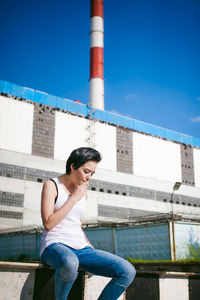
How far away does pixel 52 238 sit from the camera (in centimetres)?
220

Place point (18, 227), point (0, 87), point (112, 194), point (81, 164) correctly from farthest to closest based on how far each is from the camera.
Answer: point (112, 194) → point (0, 87) → point (18, 227) → point (81, 164)

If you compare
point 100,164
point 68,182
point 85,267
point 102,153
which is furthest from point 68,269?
point 102,153

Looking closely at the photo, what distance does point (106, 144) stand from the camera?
37156 millimetres

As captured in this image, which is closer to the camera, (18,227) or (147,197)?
(18,227)

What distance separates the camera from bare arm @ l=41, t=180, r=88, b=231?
2141 mm

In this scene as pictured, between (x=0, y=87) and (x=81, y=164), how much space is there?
106ft

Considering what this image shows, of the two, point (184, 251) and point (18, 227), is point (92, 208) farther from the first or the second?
point (184, 251)

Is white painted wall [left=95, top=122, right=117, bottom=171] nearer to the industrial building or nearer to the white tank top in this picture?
the industrial building

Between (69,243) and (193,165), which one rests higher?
(193,165)

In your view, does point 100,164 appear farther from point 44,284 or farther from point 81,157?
point 44,284

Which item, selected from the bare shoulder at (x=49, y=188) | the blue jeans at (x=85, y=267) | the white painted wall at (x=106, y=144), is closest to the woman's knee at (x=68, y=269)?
the blue jeans at (x=85, y=267)

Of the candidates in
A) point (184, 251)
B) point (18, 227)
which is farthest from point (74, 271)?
point (18, 227)

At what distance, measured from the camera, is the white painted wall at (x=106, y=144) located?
3638cm

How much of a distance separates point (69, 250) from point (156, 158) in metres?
39.2
